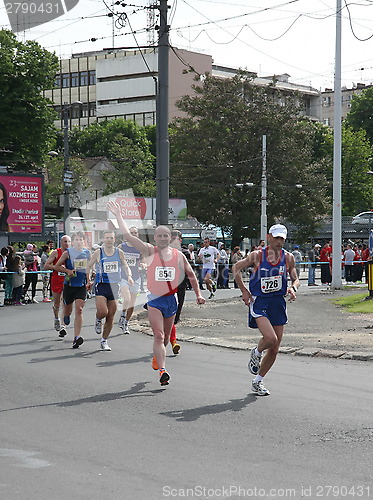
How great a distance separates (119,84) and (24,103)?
163 ft

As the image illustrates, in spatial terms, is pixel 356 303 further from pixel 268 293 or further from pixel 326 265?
pixel 268 293

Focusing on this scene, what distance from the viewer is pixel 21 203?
36969 mm

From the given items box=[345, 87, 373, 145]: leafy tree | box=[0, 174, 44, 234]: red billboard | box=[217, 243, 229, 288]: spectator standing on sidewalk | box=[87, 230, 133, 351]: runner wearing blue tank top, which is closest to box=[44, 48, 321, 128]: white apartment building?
box=[345, 87, 373, 145]: leafy tree

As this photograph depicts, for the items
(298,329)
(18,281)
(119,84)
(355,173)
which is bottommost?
(298,329)

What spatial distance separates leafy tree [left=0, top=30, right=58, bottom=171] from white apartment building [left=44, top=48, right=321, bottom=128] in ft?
134

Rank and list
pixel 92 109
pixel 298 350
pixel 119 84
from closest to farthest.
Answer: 1. pixel 298 350
2. pixel 119 84
3. pixel 92 109

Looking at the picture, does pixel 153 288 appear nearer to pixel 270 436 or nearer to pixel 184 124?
pixel 270 436

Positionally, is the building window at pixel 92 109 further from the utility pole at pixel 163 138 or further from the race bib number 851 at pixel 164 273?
the race bib number 851 at pixel 164 273

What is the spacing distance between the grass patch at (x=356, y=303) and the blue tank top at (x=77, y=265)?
860cm

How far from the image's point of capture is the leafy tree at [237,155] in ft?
171

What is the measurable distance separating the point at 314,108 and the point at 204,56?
25.8 m

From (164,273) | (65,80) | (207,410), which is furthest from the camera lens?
(65,80)

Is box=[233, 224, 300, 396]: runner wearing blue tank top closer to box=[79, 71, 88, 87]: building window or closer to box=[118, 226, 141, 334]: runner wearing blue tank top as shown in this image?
box=[118, 226, 141, 334]: runner wearing blue tank top

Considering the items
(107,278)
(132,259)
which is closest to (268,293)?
(107,278)
